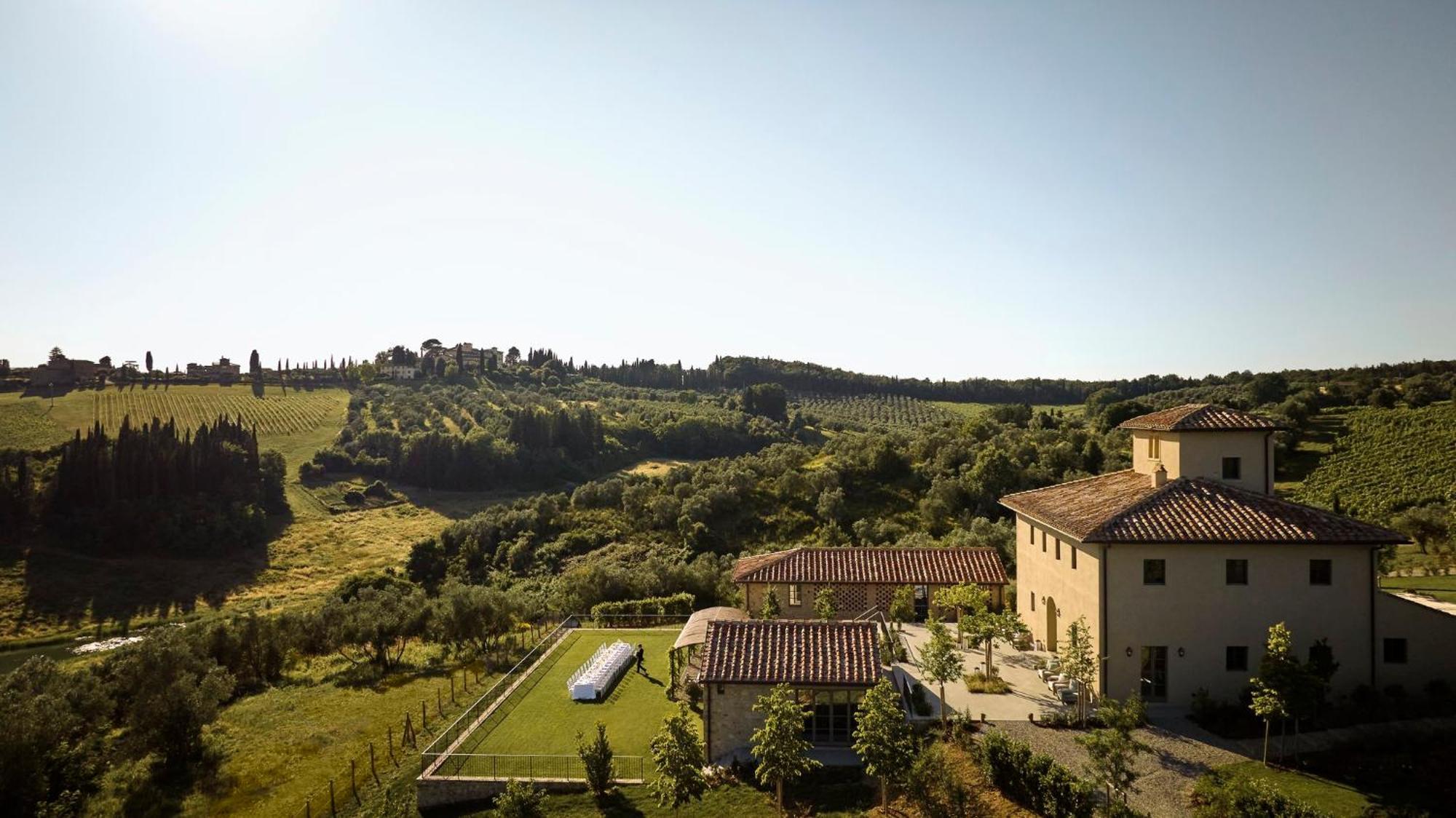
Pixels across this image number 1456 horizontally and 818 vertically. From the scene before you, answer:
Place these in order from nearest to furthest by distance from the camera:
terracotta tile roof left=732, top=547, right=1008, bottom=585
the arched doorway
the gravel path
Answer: the gravel path → the arched doorway → terracotta tile roof left=732, top=547, right=1008, bottom=585

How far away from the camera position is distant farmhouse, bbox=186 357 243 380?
13825cm

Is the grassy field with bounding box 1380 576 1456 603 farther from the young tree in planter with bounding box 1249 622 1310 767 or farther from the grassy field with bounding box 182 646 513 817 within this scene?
the grassy field with bounding box 182 646 513 817

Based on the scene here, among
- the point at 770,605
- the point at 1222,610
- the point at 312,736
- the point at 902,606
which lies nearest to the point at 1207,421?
the point at 1222,610

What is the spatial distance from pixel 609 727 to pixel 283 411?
120m

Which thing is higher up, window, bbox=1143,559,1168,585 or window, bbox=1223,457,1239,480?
window, bbox=1223,457,1239,480

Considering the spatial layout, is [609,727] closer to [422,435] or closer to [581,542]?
[581,542]

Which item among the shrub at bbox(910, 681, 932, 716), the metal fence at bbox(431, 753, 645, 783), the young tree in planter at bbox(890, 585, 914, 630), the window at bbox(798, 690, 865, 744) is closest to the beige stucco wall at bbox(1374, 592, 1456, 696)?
the shrub at bbox(910, 681, 932, 716)

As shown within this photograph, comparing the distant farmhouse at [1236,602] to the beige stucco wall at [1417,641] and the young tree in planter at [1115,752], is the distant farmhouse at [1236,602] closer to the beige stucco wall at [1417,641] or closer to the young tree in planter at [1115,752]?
the beige stucco wall at [1417,641]

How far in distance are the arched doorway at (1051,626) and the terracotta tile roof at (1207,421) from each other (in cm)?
738

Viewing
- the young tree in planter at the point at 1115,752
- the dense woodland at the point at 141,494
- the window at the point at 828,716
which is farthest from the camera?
the dense woodland at the point at 141,494

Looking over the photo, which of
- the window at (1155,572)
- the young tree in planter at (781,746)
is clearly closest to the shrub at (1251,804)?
the window at (1155,572)

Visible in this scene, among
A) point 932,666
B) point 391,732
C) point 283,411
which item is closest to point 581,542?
point 391,732

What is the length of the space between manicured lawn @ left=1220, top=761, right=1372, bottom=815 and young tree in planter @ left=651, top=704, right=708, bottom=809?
40.9ft

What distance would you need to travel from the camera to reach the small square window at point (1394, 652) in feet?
68.7
